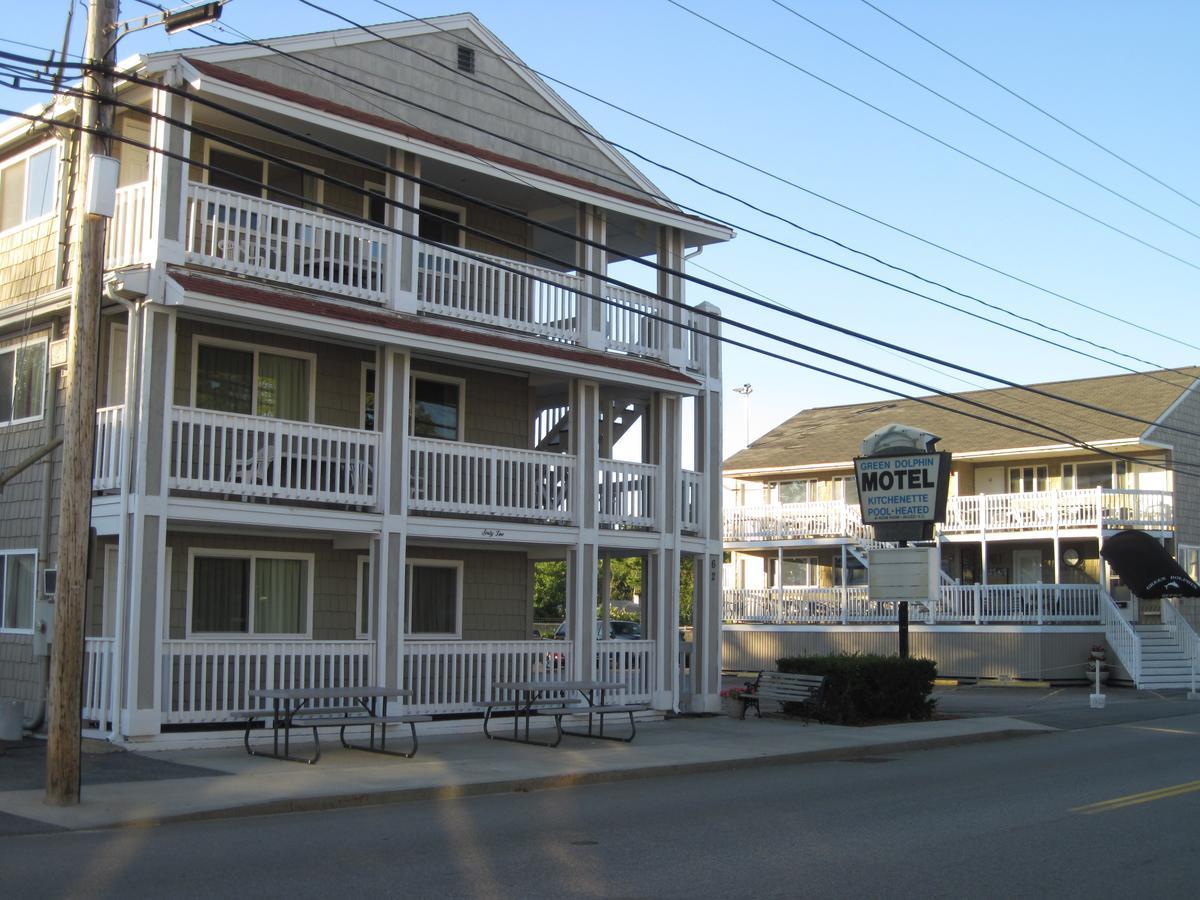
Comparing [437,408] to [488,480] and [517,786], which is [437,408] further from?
[517,786]

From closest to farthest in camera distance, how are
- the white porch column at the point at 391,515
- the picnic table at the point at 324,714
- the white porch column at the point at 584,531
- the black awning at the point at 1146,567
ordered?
the picnic table at the point at 324,714, the white porch column at the point at 391,515, the white porch column at the point at 584,531, the black awning at the point at 1146,567

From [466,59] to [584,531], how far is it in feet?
25.5

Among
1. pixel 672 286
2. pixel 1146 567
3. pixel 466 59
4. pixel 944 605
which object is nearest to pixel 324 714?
pixel 672 286

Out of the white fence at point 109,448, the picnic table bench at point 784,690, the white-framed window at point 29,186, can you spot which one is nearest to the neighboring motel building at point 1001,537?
the picnic table bench at point 784,690

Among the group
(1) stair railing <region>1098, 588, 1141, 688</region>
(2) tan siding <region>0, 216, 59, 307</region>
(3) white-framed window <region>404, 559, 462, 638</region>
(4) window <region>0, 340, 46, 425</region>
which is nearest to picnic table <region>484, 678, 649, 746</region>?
(3) white-framed window <region>404, 559, 462, 638</region>

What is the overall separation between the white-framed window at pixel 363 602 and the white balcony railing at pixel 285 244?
4.12m

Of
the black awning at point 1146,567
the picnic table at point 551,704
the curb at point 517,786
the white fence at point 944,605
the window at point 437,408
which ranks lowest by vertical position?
the curb at point 517,786

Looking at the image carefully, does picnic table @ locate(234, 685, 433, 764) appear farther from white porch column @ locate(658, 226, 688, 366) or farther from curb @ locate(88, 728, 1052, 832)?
white porch column @ locate(658, 226, 688, 366)

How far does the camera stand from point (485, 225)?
2266cm

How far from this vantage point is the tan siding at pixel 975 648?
34.6 m

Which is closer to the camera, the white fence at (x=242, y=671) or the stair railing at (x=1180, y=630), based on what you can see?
the white fence at (x=242, y=671)

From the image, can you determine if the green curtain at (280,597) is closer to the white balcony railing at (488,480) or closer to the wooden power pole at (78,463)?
the white balcony railing at (488,480)

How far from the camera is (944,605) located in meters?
36.6

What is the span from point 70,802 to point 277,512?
19.7 feet
